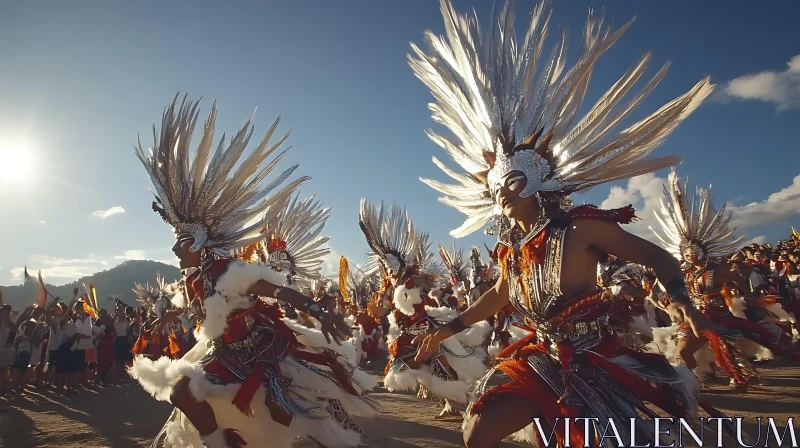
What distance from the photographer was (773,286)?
11.6 m

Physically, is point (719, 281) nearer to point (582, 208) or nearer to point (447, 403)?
point (447, 403)

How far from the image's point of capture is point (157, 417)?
7973mm

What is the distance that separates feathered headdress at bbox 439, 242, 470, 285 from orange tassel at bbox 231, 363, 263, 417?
15003 millimetres

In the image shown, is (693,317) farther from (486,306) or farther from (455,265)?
(455,265)

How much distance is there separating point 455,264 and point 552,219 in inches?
679

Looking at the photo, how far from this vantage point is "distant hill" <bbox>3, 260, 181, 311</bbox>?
6594cm

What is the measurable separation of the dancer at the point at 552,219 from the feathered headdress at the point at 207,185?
2.01 m

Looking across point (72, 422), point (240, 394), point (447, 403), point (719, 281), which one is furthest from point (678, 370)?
point (72, 422)

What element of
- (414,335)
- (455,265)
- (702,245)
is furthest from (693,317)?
(455,265)

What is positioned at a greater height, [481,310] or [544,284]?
[544,284]

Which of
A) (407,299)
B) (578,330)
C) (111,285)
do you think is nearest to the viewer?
(578,330)

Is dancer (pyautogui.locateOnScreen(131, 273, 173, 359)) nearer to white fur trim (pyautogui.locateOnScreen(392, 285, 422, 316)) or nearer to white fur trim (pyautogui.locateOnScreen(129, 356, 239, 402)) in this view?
white fur trim (pyautogui.locateOnScreen(129, 356, 239, 402))

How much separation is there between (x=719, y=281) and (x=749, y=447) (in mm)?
5981

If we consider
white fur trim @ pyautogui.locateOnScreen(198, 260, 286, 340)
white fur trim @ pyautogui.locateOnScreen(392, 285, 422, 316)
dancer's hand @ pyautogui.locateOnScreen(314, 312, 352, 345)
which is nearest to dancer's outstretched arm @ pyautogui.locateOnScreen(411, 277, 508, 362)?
dancer's hand @ pyautogui.locateOnScreen(314, 312, 352, 345)
